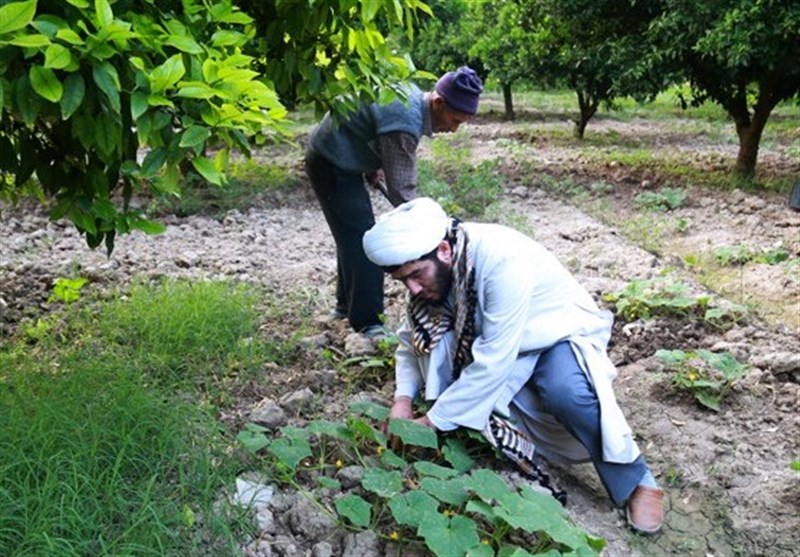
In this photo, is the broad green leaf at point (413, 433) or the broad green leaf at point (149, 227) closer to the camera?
the broad green leaf at point (149, 227)

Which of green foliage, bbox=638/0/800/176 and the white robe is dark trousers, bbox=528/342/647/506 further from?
green foliage, bbox=638/0/800/176

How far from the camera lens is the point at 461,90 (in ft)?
11.6

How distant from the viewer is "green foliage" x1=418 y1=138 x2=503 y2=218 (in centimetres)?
711

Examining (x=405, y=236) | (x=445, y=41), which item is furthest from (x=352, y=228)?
(x=445, y=41)

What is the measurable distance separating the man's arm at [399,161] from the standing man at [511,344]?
95 cm

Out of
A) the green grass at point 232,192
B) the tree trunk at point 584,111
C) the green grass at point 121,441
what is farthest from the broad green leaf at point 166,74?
the tree trunk at point 584,111

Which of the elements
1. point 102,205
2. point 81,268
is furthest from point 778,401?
point 81,268

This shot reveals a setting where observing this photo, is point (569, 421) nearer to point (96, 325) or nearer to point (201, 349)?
point (201, 349)

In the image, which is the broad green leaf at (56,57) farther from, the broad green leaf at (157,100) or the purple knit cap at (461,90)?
the purple knit cap at (461,90)

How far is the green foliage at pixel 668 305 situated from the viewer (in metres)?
4.24

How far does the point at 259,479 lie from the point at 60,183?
1.14 m

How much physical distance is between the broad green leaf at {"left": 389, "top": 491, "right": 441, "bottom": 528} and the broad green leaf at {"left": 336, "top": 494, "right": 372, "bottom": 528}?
0.25ft

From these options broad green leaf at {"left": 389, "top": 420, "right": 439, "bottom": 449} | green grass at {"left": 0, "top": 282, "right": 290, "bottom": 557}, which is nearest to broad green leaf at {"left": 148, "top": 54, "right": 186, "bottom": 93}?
green grass at {"left": 0, "top": 282, "right": 290, "bottom": 557}

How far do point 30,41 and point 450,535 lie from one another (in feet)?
5.26
